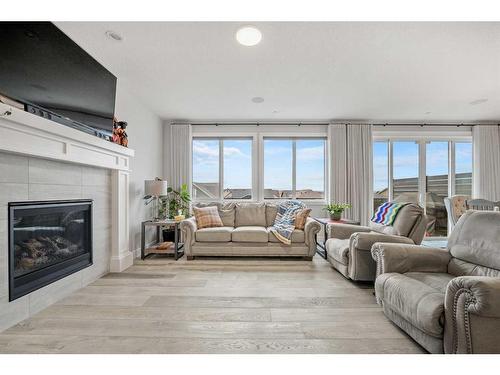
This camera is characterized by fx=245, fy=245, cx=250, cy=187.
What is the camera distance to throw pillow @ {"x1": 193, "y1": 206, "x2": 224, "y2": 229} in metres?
3.83

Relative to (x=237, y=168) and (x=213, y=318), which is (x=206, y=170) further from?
(x=213, y=318)

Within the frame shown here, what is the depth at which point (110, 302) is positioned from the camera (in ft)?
7.13

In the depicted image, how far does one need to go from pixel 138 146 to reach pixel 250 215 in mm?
2113

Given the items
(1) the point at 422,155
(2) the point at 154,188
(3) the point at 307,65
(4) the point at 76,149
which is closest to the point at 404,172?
(1) the point at 422,155

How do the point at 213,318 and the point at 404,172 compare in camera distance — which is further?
the point at 404,172

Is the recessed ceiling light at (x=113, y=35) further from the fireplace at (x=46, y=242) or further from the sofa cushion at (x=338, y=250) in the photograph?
the sofa cushion at (x=338, y=250)

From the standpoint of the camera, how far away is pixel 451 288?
1301 mm

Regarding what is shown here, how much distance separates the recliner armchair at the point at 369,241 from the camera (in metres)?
2.51

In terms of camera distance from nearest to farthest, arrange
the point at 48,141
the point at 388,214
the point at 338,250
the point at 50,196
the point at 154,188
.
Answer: the point at 48,141 → the point at 50,196 → the point at 338,250 → the point at 388,214 → the point at 154,188

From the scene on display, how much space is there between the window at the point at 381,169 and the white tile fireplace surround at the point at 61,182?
4631 millimetres

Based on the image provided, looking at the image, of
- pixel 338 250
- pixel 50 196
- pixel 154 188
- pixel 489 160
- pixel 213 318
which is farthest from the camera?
pixel 489 160

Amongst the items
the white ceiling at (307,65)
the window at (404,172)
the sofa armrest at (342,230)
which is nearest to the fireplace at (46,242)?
the white ceiling at (307,65)
